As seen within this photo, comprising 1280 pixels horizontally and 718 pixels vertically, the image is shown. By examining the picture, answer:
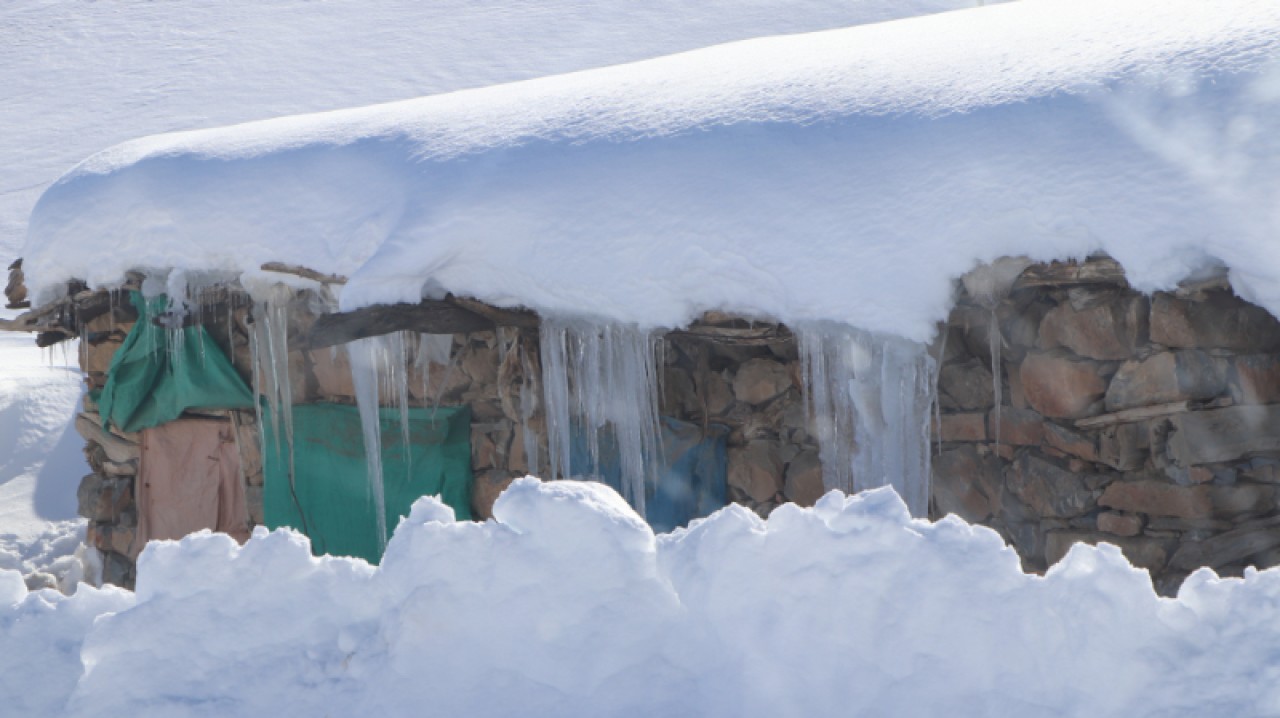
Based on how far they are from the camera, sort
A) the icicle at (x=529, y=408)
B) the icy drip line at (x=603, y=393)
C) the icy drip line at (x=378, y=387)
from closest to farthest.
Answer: the icy drip line at (x=603, y=393) → the icicle at (x=529, y=408) → the icy drip line at (x=378, y=387)

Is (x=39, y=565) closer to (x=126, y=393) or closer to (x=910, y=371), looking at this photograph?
(x=126, y=393)

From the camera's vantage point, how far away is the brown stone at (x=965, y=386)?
382 cm

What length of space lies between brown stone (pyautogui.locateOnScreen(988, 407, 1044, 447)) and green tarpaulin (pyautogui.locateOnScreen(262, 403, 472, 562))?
6.74 ft

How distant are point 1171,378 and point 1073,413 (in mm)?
296

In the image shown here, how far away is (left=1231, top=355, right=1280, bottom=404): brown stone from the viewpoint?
3324 mm

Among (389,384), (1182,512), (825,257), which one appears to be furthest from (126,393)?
(1182,512)

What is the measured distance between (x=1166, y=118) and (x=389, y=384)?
2931mm

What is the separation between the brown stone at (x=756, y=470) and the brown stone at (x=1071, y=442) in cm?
97

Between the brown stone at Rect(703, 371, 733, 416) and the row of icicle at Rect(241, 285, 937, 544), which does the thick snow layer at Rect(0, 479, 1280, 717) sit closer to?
the row of icicle at Rect(241, 285, 937, 544)

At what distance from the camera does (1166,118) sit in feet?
10.5

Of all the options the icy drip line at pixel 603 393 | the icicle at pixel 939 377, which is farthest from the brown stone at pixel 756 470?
the icicle at pixel 939 377

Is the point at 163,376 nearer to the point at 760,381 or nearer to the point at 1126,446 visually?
the point at 760,381

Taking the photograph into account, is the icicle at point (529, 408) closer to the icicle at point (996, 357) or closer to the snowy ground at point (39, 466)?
the icicle at point (996, 357)

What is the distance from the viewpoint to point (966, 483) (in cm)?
384
